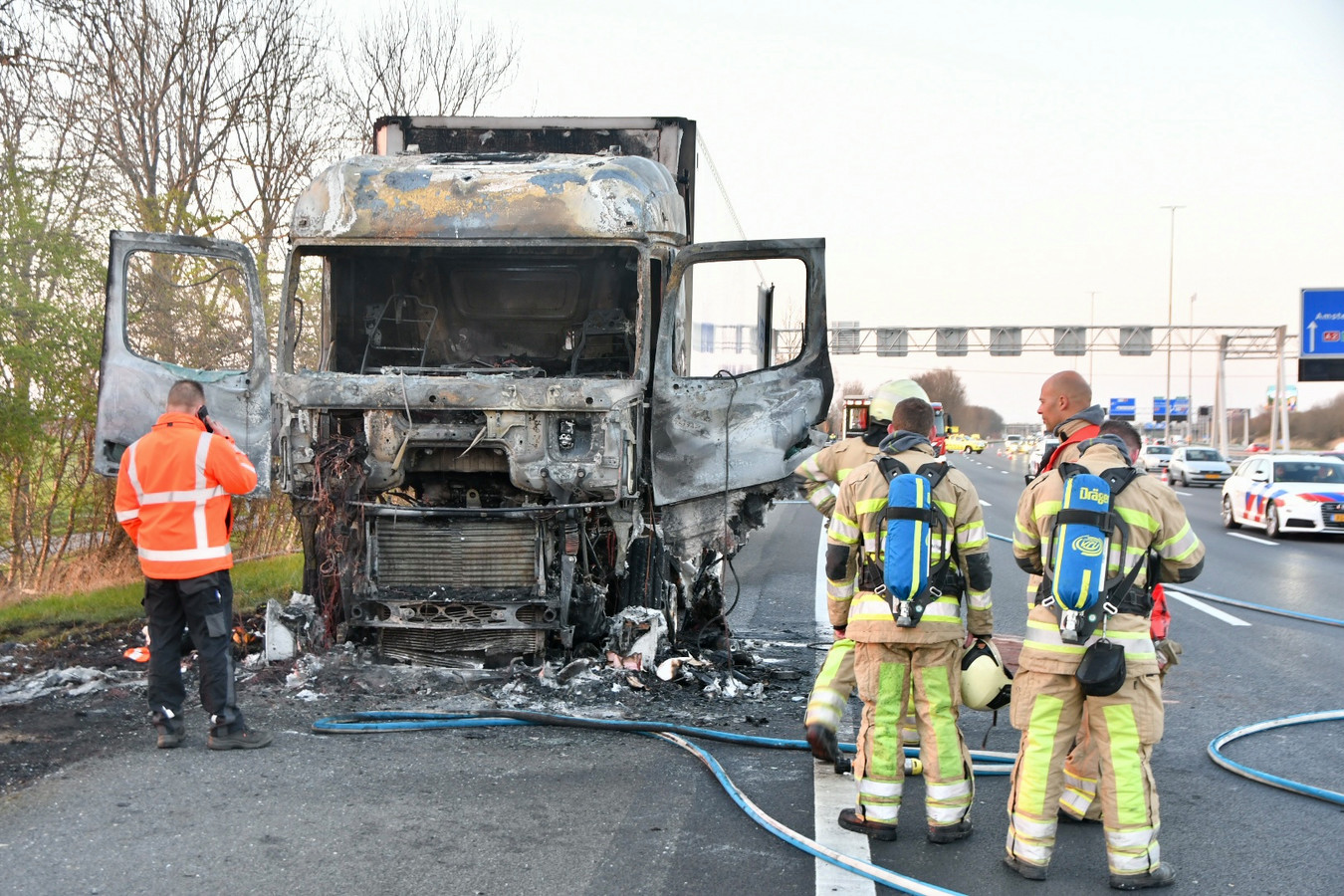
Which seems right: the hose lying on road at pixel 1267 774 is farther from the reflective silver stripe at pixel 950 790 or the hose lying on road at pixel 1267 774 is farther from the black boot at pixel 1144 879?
the reflective silver stripe at pixel 950 790

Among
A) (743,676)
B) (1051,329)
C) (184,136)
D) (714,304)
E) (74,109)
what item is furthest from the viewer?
(1051,329)

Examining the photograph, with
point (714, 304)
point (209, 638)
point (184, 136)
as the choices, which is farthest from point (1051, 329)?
point (209, 638)

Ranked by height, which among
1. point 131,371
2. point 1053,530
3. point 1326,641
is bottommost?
point 1326,641

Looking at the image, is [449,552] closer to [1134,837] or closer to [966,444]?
[1134,837]

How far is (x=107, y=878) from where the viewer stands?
393cm

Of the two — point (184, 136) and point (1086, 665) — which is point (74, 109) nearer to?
point (184, 136)

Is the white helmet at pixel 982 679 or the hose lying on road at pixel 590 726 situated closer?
the white helmet at pixel 982 679

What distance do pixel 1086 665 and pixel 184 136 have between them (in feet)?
47.6

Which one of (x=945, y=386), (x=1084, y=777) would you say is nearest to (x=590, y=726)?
(x=1084, y=777)

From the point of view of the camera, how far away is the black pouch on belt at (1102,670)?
3.95 meters

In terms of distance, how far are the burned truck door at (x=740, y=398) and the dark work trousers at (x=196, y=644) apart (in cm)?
268

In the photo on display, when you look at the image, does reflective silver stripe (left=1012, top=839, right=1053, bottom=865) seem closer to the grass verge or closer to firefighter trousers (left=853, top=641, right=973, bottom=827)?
firefighter trousers (left=853, top=641, right=973, bottom=827)

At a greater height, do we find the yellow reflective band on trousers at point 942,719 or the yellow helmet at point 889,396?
the yellow helmet at point 889,396

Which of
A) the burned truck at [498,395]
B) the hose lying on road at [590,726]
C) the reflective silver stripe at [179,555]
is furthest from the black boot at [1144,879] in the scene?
the reflective silver stripe at [179,555]
